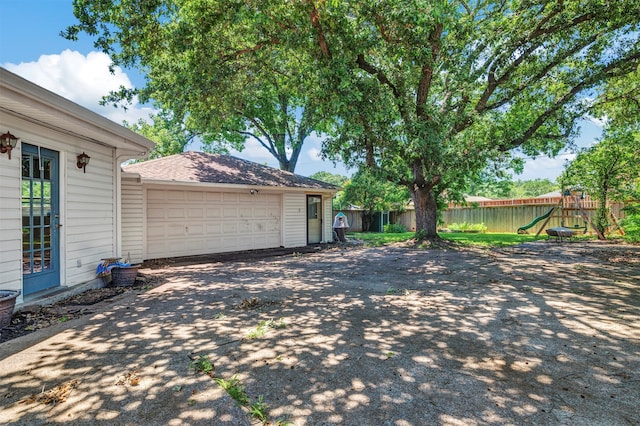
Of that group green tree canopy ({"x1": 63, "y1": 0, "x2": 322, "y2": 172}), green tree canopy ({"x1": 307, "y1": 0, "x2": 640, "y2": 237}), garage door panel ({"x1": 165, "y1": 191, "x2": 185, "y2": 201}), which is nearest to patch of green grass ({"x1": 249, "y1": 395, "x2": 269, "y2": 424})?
green tree canopy ({"x1": 307, "y1": 0, "x2": 640, "y2": 237})

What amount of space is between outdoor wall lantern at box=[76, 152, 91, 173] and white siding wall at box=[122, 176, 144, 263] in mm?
2696

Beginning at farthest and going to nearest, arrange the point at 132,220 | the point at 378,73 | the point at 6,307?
the point at 378,73, the point at 132,220, the point at 6,307

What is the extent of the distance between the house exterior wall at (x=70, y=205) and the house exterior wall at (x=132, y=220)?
1.94 meters

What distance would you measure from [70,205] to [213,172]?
562 centimetres

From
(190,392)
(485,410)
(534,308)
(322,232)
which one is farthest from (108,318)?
(322,232)

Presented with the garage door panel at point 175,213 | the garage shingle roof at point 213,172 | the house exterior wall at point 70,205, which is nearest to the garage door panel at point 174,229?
the garage door panel at point 175,213

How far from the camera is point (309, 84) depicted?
9.43 m

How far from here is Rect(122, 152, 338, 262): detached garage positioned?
8.87 metres

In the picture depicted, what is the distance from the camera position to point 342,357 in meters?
3.00

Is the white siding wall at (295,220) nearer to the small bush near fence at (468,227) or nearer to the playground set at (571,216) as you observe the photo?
the playground set at (571,216)

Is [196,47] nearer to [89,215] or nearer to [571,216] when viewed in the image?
[89,215]

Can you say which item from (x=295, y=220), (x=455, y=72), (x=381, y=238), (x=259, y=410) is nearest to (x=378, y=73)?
(x=455, y=72)

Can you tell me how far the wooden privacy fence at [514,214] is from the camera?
1569 centimetres

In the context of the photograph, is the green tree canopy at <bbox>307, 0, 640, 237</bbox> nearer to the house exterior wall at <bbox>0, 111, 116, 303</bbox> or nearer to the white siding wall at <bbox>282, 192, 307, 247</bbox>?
the white siding wall at <bbox>282, 192, 307, 247</bbox>
